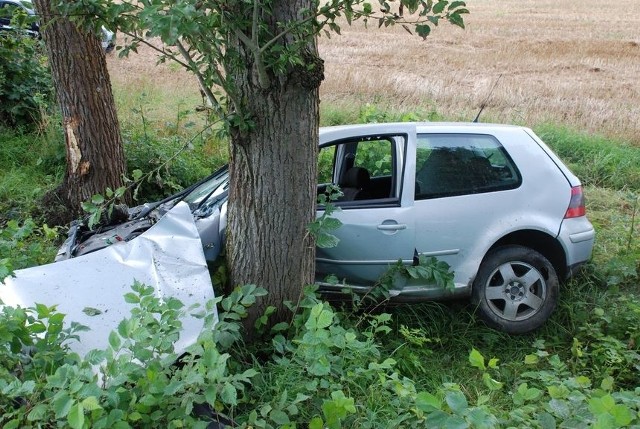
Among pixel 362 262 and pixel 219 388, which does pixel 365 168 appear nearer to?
pixel 362 262

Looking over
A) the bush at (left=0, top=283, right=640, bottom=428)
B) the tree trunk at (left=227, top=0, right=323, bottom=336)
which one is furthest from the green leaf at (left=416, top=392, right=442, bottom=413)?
the tree trunk at (left=227, top=0, right=323, bottom=336)

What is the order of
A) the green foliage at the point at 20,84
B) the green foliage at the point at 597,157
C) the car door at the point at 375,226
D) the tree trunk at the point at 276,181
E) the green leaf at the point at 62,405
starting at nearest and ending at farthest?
the green leaf at the point at 62,405 → the tree trunk at the point at 276,181 → the car door at the point at 375,226 → the green foliage at the point at 597,157 → the green foliage at the point at 20,84

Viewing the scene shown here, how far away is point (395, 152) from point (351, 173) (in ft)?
1.78

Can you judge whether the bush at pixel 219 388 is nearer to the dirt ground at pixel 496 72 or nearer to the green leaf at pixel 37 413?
the green leaf at pixel 37 413

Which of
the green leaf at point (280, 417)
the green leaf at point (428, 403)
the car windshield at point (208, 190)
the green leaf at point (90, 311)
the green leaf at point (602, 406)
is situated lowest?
the green leaf at point (280, 417)

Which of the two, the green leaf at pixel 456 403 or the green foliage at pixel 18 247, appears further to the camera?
the green foliage at pixel 18 247

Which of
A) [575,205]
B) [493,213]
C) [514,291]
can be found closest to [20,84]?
[493,213]

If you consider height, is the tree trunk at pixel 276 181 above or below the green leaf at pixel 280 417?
above

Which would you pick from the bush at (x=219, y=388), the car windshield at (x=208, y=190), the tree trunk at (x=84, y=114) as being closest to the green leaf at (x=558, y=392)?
the bush at (x=219, y=388)

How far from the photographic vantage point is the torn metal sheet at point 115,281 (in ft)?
12.2

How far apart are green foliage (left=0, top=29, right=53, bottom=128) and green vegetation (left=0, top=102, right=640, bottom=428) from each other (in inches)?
156

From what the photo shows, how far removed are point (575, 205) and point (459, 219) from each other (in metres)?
1.01

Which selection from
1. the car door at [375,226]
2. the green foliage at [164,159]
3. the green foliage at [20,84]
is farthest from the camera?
the green foliage at [20,84]

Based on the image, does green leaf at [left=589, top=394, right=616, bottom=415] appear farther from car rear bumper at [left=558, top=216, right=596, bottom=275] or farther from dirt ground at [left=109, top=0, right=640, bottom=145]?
dirt ground at [left=109, top=0, right=640, bottom=145]
